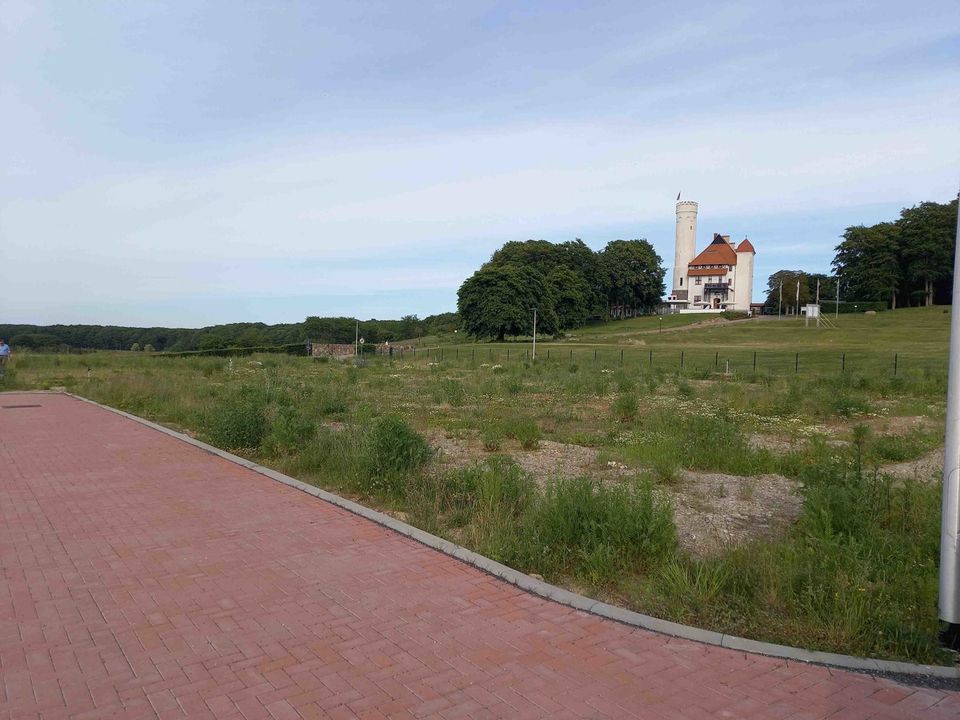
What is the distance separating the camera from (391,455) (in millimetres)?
9234

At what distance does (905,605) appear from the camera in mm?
5078

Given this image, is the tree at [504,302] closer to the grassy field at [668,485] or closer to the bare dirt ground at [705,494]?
the grassy field at [668,485]

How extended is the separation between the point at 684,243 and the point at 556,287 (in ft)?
95.9

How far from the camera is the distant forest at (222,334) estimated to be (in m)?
84.3

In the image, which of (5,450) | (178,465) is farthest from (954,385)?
(5,450)

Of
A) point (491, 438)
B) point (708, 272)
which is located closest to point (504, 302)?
point (708, 272)

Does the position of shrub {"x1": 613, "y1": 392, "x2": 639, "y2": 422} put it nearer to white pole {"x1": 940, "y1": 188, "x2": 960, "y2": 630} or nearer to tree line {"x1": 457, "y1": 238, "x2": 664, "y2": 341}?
white pole {"x1": 940, "y1": 188, "x2": 960, "y2": 630}

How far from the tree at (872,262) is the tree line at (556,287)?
26050 millimetres

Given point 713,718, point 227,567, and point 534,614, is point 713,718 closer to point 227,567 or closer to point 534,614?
point 534,614

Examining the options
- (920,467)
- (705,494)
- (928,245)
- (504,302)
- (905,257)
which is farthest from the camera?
(905,257)

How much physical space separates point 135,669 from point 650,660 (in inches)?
119

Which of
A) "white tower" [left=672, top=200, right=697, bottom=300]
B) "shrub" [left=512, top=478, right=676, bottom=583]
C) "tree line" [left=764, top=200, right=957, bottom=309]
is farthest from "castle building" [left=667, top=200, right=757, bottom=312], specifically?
"shrub" [left=512, top=478, right=676, bottom=583]

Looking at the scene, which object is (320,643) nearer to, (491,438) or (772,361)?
(491,438)

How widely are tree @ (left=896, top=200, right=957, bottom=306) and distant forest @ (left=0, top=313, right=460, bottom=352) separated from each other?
61.3 meters
